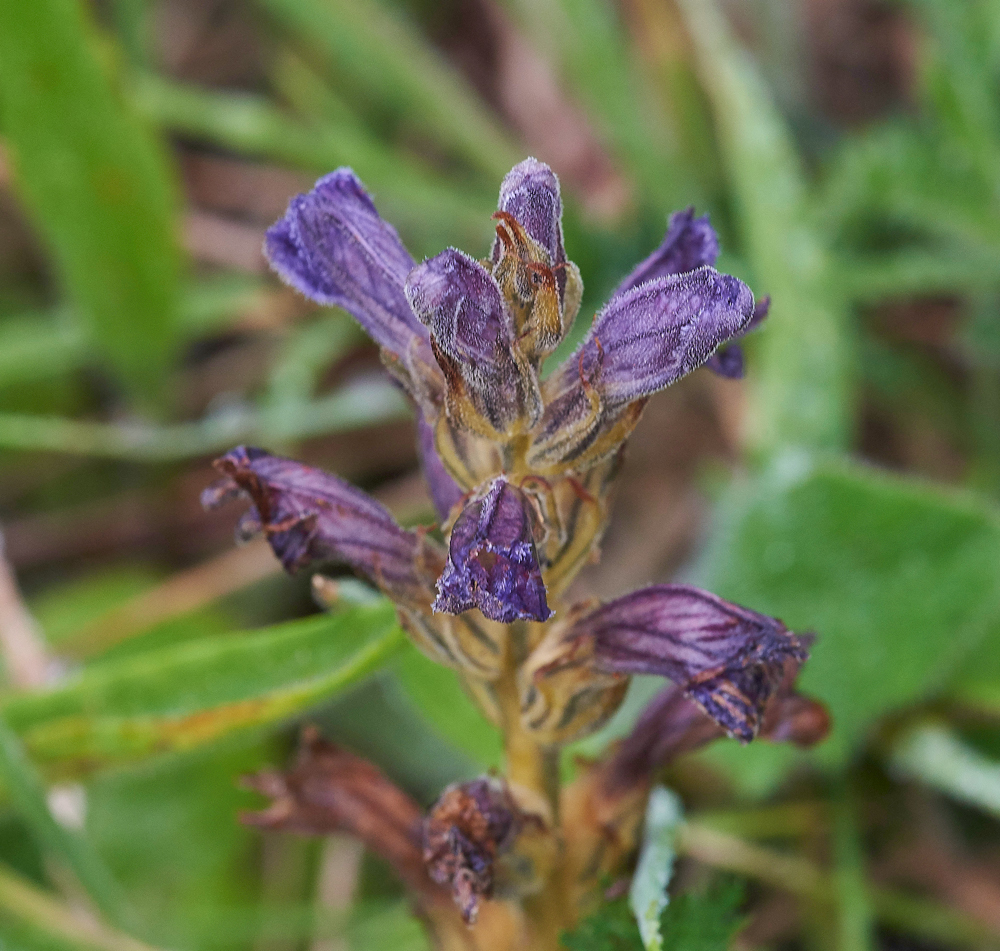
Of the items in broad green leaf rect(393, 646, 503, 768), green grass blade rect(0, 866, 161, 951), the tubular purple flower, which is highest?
the tubular purple flower

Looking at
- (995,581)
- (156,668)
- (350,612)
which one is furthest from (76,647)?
(995,581)

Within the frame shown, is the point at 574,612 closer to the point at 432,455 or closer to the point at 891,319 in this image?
the point at 432,455

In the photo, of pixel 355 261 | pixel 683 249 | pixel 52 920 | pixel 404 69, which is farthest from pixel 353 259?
pixel 404 69

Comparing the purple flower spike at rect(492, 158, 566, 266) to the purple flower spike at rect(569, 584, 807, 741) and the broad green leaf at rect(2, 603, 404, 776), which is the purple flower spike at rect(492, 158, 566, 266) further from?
the broad green leaf at rect(2, 603, 404, 776)

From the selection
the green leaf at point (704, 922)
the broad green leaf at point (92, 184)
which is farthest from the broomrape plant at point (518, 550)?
the broad green leaf at point (92, 184)

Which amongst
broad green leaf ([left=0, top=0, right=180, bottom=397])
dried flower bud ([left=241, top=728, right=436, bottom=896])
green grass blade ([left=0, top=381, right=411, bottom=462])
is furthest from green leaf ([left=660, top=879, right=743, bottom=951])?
broad green leaf ([left=0, top=0, right=180, bottom=397])

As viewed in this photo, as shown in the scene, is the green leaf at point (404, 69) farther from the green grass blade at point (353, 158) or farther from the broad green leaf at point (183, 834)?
the broad green leaf at point (183, 834)

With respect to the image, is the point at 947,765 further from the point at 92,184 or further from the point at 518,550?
the point at 92,184
